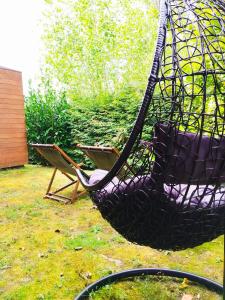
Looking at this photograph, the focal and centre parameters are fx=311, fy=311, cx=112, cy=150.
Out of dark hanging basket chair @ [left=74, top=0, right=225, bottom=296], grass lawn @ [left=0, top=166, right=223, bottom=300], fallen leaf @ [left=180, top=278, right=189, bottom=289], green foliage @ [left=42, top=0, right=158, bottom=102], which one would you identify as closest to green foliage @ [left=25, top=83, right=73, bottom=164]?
green foliage @ [left=42, top=0, right=158, bottom=102]

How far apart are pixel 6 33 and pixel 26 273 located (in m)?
11.4

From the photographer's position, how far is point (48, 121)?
25.0 ft

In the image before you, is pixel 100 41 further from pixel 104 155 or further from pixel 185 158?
pixel 185 158

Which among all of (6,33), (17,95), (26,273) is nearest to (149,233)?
(26,273)

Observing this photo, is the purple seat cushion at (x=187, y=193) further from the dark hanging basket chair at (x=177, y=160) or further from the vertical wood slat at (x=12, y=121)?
the vertical wood slat at (x=12, y=121)

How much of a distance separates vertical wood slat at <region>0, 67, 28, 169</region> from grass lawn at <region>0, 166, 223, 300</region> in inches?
129

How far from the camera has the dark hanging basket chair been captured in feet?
4.22

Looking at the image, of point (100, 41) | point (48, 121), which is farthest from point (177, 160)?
point (100, 41)

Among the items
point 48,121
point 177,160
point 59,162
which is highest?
point 177,160

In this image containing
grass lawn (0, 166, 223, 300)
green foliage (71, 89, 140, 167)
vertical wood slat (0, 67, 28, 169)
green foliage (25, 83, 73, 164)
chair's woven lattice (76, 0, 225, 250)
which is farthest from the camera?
green foliage (25, 83, 73, 164)

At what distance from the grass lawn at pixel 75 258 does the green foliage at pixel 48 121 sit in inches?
149

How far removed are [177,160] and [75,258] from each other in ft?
5.06

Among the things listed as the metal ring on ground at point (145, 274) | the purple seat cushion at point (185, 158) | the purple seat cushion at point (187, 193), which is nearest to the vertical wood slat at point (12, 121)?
the metal ring on ground at point (145, 274)

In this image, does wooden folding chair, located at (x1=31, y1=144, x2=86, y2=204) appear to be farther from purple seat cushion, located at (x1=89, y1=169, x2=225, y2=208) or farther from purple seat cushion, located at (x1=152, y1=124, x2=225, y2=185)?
purple seat cushion, located at (x1=152, y1=124, x2=225, y2=185)
